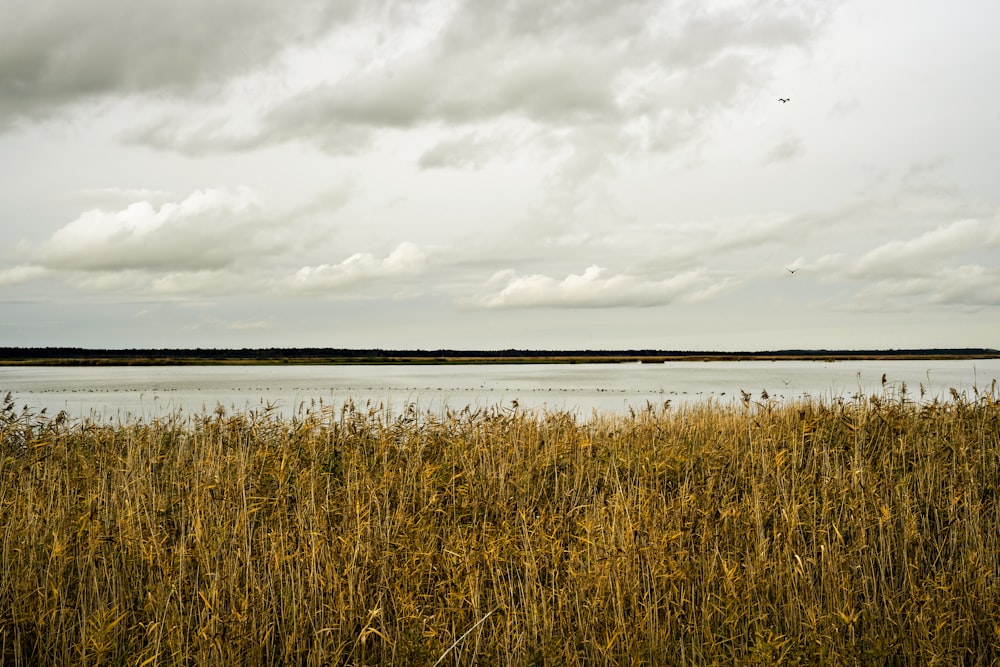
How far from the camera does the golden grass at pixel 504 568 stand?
4.77 metres

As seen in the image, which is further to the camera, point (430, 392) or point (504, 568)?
point (430, 392)

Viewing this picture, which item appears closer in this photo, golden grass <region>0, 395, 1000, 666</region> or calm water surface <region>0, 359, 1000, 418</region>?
golden grass <region>0, 395, 1000, 666</region>

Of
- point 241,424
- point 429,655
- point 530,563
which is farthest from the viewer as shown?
point 241,424

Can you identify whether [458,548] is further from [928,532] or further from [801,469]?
[801,469]

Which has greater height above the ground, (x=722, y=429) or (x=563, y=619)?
(x=722, y=429)

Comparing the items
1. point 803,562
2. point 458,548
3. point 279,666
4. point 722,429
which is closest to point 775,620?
point 803,562

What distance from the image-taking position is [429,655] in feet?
14.5

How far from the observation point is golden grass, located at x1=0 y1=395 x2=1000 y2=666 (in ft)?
15.7

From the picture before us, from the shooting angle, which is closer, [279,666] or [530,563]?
[279,666]

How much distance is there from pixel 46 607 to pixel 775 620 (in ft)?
17.3

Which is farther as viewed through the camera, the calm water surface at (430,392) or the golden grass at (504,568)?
the calm water surface at (430,392)

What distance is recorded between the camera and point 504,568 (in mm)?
6129

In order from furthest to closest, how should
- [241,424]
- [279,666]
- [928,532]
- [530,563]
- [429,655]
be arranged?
A: 1. [241,424]
2. [928,532]
3. [530,563]
4. [279,666]
5. [429,655]

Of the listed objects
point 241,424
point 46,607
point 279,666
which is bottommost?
point 279,666
